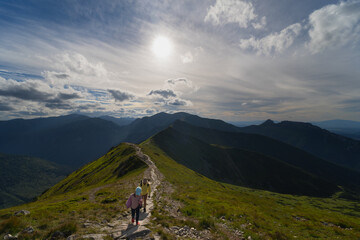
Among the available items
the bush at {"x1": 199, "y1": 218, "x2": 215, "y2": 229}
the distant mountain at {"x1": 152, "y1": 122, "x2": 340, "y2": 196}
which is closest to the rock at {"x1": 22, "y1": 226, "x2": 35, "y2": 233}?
the bush at {"x1": 199, "y1": 218, "x2": 215, "y2": 229}

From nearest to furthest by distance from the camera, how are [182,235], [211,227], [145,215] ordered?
[182,235], [211,227], [145,215]

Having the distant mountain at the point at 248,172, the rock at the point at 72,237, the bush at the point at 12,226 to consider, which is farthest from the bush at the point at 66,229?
the distant mountain at the point at 248,172

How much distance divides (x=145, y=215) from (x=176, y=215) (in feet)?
12.0

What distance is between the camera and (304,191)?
16550 centimetres

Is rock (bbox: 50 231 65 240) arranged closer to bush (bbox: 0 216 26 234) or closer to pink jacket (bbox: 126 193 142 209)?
bush (bbox: 0 216 26 234)

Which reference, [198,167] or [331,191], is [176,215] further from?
[331,191]

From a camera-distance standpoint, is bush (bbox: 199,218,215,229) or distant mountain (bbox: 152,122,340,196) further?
distant mountain (bbox: 152,122,340,196)

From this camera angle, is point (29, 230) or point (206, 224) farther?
point (206, 224)

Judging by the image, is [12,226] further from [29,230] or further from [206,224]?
[206,224]

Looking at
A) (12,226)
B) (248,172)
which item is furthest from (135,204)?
(248,172)

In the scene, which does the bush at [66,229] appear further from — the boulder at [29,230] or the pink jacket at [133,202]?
the pink jacket at [133,202]

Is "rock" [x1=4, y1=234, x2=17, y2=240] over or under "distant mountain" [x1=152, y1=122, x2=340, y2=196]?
over

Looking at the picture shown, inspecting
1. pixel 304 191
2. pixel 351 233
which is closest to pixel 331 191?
pixel 304 191

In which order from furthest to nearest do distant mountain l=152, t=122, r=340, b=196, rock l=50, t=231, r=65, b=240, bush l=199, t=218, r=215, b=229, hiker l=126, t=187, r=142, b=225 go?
distant mountain l=152, t=122, r=340, b=196
bush l=199, t=218, r=215, b=229
hiker l=126, t=187, r=142, b=225
rock l=50, t=231, r=65, b=240
